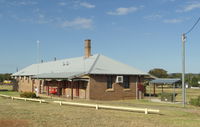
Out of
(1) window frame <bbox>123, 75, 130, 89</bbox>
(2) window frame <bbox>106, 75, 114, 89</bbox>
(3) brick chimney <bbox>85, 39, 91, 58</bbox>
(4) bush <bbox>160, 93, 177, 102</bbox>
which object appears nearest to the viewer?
(4) bush <bbox>160, 93, 177, 102</bbox>

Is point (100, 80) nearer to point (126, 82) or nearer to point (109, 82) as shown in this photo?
point (109, 82)

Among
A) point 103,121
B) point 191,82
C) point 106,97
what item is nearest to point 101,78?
point 106,97

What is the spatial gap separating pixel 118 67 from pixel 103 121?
759 inches

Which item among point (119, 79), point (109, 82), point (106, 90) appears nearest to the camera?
point (106, 90)

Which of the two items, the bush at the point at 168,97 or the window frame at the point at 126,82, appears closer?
the bush at the point at 168,97

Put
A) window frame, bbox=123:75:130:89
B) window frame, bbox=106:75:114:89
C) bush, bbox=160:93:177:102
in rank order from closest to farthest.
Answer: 1. bush, bbox=160:93:177:102
2. window frame, bbox=106:75:114:89
3. window frame, bbox=123:75:130:89

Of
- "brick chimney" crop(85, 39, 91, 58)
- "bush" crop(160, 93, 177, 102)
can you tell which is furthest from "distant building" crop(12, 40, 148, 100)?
"bush" crop(160, 93, 177, 102)

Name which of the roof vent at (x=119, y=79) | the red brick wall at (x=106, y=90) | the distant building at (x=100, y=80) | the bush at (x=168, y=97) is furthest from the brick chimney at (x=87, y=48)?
the bush at (x=168, y=97)

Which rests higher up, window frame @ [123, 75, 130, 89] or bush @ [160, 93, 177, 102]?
window frame @ [123, 75, 130, 89]

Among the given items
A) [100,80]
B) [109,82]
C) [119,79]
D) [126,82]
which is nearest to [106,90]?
[109,82]

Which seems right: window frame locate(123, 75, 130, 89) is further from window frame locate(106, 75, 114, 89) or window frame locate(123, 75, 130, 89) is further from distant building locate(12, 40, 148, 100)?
window frame locate(106, 75, 114, 89)

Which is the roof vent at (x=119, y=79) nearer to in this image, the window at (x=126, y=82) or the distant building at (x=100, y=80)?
the distant building at (x=100, y=80)

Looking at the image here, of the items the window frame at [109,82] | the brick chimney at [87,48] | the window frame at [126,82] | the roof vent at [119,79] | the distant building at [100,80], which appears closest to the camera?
the distant building at [100,80]

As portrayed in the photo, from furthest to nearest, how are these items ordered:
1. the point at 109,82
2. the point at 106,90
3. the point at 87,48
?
the point at 87,48 → the point at 109,82 → the point at 106,90
